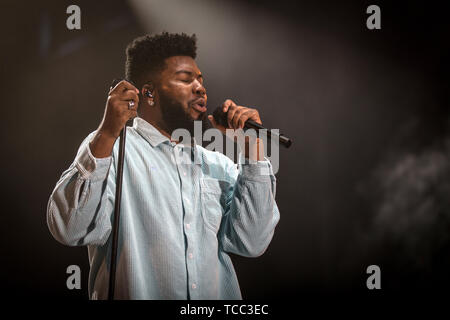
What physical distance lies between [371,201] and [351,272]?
0.39 metres

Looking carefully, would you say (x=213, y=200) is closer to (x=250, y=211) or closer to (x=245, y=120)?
(x=250, y=211)

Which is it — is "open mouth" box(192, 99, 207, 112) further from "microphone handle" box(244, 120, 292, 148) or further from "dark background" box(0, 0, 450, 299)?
"dark background" box(0, 0, 450, 299)

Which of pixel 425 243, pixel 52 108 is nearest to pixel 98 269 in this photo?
pixel 52 108

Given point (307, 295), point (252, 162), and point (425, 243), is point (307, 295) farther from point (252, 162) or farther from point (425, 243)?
point (252, 162)

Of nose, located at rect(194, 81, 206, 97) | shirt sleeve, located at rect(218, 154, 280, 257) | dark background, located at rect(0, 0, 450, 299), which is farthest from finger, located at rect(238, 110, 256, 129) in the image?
dark background, located at rect(0, 0, 450, 299)

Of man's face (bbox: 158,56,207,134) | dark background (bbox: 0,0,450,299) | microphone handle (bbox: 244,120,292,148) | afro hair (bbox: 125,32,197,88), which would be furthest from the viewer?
dark background (bbox: 0,0,450,299)

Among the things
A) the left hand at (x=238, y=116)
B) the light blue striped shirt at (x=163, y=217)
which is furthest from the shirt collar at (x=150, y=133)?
the left hand at (x=238, y=116)

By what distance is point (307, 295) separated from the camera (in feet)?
5.78

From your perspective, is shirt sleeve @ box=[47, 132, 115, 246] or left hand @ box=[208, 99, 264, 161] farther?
left hand @ box=[208, 99, 264, 161]

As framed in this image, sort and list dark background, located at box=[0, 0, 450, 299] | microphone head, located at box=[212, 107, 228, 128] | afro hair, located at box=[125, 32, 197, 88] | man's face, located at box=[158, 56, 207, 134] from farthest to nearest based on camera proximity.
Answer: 1. dark background, located at box=[0, 0, 450, 299]
2. afro hair, located at box=[125, 32, 197, 88]
3. man's face, located at box=[158, 56, 207, 134]
4. microphone head, located at box=[212, 107, 228, 128]

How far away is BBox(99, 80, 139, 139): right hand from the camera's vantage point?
0.90 meters

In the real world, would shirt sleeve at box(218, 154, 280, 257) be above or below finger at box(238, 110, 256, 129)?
below

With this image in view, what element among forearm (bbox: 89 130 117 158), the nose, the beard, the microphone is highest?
the nose

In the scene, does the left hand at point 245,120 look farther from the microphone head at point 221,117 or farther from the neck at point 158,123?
the neck at point 158,123
